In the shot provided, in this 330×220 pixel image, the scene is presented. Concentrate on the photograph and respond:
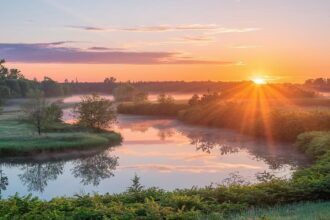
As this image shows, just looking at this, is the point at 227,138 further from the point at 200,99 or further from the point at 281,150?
the point at 200,99

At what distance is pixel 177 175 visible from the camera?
110 feet

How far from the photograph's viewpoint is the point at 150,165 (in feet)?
125

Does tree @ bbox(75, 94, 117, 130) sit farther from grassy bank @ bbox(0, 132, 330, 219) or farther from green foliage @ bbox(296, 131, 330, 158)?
grassy bank @ bbox(0, 132, 330, 219)

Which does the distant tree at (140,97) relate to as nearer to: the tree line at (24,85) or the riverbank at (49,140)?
the tree line at (24,85)

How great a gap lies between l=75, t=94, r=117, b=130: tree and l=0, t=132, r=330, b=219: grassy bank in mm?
43033

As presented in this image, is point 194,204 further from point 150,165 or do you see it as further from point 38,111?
point 38,111

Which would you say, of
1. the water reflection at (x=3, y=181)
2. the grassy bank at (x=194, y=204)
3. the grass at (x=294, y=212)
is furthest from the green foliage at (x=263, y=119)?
the grass at (x=294, y=212)

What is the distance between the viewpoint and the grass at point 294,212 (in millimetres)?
12070

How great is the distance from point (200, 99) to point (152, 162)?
4543cm

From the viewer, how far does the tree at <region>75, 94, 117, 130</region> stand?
5875cm

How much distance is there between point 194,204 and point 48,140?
118ft

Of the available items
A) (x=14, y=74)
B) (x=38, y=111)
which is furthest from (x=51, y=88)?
(x=38, y=111)

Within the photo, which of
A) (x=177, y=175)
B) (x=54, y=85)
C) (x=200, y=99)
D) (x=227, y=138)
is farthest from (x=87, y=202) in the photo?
(x=54, y=85)

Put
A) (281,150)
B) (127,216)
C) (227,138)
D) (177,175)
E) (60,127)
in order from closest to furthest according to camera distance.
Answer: (127,216) < (177,175) < (281,150) < (227,138) < (60,127)
